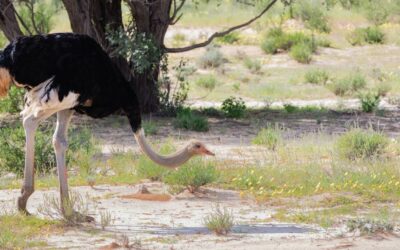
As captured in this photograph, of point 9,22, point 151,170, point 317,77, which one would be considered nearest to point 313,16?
point 317,77

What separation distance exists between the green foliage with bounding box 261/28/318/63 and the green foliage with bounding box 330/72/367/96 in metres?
5.19

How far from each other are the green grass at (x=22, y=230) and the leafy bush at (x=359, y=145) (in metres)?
4.97

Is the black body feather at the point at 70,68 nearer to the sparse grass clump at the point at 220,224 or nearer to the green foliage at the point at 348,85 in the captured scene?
the sparse grass clump at the point at 220,224

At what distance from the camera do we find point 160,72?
19547mm

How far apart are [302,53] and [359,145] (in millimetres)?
15528

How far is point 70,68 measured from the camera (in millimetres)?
9656

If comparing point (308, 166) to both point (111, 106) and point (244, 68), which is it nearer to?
point (111, 106)

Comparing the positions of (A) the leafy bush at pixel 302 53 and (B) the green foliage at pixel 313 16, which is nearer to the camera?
(A) the leafy bush at pixel 302 53

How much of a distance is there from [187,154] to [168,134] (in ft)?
21.8

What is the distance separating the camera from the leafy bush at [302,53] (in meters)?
29.0

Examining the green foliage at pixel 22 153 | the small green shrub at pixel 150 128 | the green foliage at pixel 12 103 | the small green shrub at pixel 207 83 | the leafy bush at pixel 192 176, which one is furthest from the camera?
the small green shrub at pixel 207 83

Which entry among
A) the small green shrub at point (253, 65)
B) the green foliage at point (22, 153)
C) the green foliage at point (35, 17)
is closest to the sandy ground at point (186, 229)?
the green foliage at point (22, 153)

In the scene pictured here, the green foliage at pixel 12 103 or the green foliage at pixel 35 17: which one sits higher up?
the green foliage at pixel 35 17

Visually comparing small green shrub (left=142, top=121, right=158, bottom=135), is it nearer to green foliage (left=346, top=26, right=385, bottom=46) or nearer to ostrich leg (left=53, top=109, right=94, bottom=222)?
ostrich leg (left=53, top=109, right=94, bottom=222)
